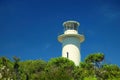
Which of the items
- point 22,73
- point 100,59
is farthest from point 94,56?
point 22,73

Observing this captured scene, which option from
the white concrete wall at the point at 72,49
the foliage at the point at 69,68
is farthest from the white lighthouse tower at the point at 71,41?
the foliage at the point at 69,68

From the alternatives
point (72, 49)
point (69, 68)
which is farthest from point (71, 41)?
point (69, 68)

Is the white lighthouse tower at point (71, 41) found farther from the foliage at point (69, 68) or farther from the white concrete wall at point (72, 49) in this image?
the foliage at point (69, 68)

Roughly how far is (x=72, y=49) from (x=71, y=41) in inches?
63.3

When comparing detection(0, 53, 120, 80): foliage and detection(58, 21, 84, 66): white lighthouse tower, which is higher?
detection(58, 21, 84, 66): white lighthouse tower

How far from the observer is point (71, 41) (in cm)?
6688

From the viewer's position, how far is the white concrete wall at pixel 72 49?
65.4 m

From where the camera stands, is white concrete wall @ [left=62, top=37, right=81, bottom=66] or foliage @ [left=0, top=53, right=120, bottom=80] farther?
white concrete wall @ [left=62, top=37, right=81, bottom=66]

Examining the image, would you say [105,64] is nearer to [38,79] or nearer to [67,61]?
[67,61]

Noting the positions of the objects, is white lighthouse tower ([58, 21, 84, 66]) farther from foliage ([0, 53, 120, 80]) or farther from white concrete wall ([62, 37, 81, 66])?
foliage ([0, 53, 120, 80])

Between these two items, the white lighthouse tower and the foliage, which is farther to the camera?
the white lighthouse tower

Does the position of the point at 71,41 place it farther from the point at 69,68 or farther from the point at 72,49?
the point at 69,68

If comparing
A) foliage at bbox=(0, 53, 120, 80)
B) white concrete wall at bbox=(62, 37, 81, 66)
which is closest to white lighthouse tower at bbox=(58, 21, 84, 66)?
white concrete wall at bbox=(62, 37, 81, 66)

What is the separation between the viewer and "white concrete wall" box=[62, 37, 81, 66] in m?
65.4
